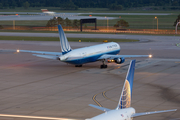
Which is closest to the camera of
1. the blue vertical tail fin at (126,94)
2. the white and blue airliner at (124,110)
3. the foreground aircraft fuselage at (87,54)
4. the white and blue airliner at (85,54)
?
the white and blue airliner at (124,110)

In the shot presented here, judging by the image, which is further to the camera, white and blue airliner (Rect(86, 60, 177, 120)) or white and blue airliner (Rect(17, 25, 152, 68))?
white and blue airliner (Rect(17, 25, 152, 68))

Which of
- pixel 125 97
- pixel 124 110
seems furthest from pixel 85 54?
pixel 124 110

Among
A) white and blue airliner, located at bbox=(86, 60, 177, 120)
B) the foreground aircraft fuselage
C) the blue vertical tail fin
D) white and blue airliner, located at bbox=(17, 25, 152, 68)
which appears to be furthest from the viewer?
white and blue airliner, located at bbox=(17, 25, 152, 68)

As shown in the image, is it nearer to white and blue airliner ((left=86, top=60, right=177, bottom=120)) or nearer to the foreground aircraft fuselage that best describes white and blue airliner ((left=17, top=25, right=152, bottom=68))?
the foreground aircraft fuselage

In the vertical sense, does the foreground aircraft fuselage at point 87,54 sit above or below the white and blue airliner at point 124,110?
below

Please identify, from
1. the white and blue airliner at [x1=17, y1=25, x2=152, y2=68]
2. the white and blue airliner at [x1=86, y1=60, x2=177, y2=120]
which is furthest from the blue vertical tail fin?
the white and blue airliner at [x1=17, y1=25, x2=152, y2=68]

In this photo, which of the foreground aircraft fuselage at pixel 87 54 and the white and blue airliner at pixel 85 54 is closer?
the foreground aircraft fuselage at pixel 87 54

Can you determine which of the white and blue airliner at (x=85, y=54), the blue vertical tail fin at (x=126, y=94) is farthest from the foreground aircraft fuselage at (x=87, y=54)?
the blue vertical tail fin at (x=126, y=94)

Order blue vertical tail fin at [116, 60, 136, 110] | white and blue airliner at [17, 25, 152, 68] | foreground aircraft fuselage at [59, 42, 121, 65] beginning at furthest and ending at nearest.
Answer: white and blue airliner at [17, 25, 152, 68], foreground aircraft fuselage at [59, 42, 121, 65], blue vertical tail fin at [116, 60, 136, 110]

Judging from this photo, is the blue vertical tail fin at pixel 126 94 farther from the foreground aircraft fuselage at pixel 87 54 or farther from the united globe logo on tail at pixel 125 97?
the foreground aircraft fuselage at pixel 87 54

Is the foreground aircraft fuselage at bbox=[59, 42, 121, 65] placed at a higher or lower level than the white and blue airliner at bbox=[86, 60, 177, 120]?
lower

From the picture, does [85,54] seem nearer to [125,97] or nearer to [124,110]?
[125,97]

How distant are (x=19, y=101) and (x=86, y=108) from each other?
683cm

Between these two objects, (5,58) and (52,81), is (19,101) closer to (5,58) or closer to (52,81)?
(52,81)
